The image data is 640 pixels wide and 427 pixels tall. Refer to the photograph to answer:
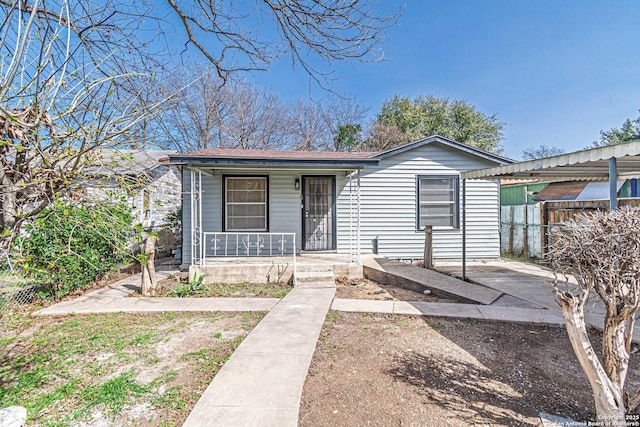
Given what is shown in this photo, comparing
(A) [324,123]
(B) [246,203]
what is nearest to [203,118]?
(A) [324,123]

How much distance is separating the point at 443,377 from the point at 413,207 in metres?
6.38

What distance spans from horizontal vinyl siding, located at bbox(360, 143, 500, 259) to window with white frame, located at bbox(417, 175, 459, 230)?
19 cm

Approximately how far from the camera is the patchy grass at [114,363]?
7.82 feet

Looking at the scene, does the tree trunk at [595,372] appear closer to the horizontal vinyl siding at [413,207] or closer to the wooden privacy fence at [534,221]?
the horizontal vinyl siding at [413,207]

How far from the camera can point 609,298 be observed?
202 centimetres

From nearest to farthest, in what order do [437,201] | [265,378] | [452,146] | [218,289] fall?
[265,378], [218,289], [452,146], [437,201]

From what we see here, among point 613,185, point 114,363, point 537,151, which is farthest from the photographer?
point 537,151

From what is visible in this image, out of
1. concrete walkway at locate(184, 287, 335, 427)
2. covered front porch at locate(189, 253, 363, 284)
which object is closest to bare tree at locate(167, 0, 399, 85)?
concrete walkway at locate(184, 287, 335, 427)

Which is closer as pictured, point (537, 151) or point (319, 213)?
point (319, 213)

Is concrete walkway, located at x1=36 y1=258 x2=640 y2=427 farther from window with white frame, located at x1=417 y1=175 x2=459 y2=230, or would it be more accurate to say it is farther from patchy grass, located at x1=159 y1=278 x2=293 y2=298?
window with white frame, located at x1=417 y1=175 x2=459 y2=230

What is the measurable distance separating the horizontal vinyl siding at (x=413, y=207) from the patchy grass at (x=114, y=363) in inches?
201

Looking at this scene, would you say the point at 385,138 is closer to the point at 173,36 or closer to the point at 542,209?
the point at 542,209

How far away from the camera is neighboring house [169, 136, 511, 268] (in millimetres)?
8086

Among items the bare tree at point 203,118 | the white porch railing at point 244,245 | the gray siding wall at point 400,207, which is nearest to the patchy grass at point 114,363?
the white porch railing at point 244,245
